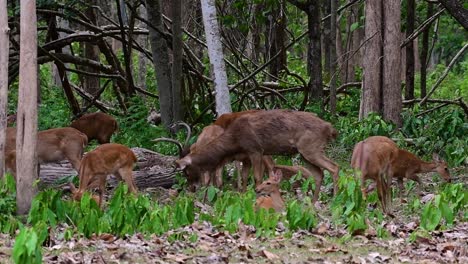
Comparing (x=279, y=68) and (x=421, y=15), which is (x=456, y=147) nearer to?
(x=279, y=68)

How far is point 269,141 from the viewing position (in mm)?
13125

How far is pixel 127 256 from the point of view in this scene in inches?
312

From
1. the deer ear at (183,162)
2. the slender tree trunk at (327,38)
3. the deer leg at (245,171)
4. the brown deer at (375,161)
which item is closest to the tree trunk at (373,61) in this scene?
the slender tree trunk at (327,38)

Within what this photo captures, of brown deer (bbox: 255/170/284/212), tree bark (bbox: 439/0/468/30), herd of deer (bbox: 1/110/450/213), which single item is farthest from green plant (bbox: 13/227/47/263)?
tree bark (bbox: 439/0/468/30)

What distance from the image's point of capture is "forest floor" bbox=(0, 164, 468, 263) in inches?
316

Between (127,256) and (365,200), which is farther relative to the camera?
(365,200)

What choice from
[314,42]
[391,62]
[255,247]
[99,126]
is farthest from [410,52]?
[255,247]

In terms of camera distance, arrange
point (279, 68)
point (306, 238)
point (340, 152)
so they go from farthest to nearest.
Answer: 1. point (279, 68)
2. point (340, 152)
3. point (306, 238)

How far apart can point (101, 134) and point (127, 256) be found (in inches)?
391

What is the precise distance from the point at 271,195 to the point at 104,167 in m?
2.65

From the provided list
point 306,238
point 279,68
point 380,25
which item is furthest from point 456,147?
point 279,68

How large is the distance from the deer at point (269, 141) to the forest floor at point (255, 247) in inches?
133

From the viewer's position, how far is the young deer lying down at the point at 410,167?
42.4ft

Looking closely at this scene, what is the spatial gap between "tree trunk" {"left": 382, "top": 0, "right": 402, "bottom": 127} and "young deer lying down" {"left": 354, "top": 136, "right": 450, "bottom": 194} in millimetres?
3489
